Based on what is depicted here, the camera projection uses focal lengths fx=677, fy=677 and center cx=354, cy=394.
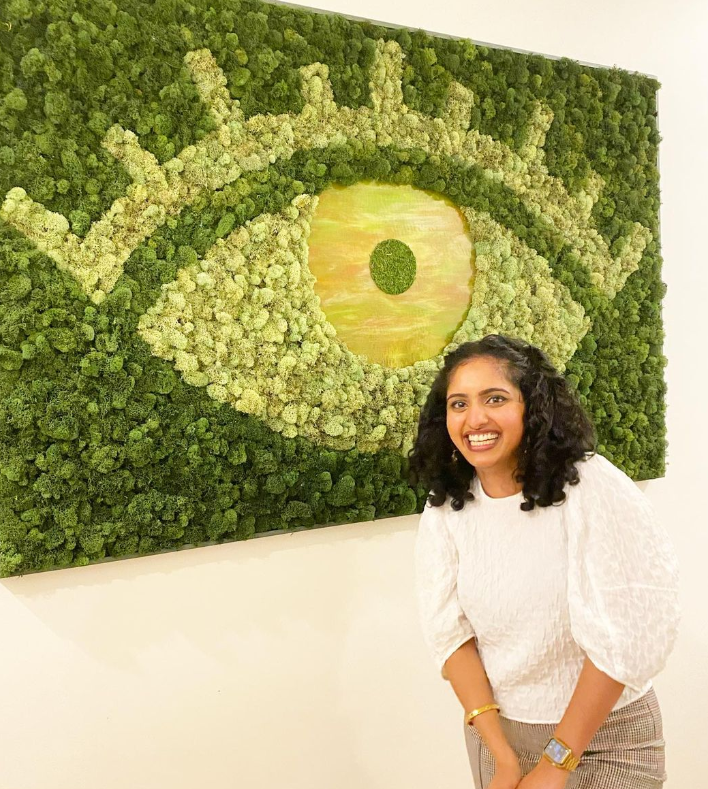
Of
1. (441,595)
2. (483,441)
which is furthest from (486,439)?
(441,595)

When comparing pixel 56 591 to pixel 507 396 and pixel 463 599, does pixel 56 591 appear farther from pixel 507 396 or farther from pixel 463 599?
pixel 507 396

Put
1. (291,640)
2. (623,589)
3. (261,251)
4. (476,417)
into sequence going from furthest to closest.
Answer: (291,640), (261,251), (476,417), (623,589)

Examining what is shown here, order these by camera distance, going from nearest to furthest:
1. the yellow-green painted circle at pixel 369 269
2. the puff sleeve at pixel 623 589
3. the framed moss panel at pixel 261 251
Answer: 1. the puff sleeve at pixel 623 589
2. the framed moss panel at pixel 261 251
3. the yellow-green painted circle at pixel 369 269

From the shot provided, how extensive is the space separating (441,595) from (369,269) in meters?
0.78

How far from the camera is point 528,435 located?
→ 123 centimetres

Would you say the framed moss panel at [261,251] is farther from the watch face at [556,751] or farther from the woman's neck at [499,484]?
the watch face at [556,751]

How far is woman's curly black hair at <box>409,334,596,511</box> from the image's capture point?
46.8 inches

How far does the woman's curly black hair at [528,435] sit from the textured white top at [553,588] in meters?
0.03

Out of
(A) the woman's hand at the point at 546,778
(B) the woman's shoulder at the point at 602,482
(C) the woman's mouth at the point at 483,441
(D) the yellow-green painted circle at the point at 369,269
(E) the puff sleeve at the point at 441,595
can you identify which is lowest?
(A) the woman's hand at the point at 546,778

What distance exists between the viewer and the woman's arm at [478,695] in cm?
119

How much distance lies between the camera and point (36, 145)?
1284 mm

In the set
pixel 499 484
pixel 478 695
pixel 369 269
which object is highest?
pixel 369 269

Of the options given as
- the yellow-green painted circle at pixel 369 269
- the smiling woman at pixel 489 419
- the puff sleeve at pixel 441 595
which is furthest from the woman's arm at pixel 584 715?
the yellow-green painted circle at pixel 369 269

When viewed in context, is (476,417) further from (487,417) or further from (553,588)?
(553,588)
